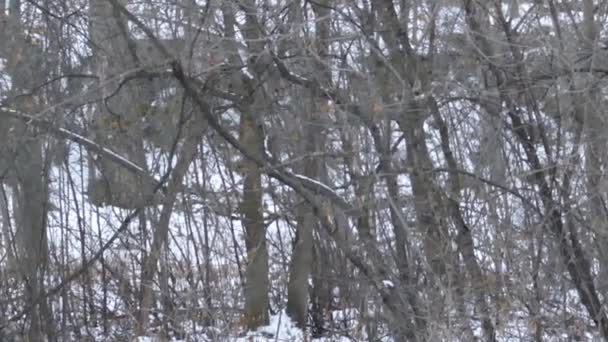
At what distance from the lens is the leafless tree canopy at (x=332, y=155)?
703 cm

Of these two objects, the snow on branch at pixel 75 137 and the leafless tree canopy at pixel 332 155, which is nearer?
the leafless tree canopy at pixel 332 155

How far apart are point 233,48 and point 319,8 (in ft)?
2.33

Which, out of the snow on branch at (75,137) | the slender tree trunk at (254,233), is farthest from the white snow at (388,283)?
the snow on branch at (75,137)

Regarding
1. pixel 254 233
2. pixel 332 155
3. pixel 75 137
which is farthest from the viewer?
pixel 254 233

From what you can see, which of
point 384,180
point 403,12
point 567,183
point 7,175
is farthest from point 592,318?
point 7,175

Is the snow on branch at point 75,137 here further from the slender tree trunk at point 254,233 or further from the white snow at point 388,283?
the white snow at point 388,283

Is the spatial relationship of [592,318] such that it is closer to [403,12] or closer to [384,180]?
[384,180]

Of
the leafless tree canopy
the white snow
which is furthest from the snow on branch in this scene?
the white snow

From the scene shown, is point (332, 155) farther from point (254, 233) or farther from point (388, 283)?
point (254, 233)

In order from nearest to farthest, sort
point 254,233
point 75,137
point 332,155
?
point 332,155 → point 75,137 → point 254,233

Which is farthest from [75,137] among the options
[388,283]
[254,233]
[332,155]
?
[388,283]

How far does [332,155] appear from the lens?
7.02 meters

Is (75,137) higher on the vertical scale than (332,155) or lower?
higher

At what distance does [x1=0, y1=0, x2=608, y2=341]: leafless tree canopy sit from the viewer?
23.1 ft
